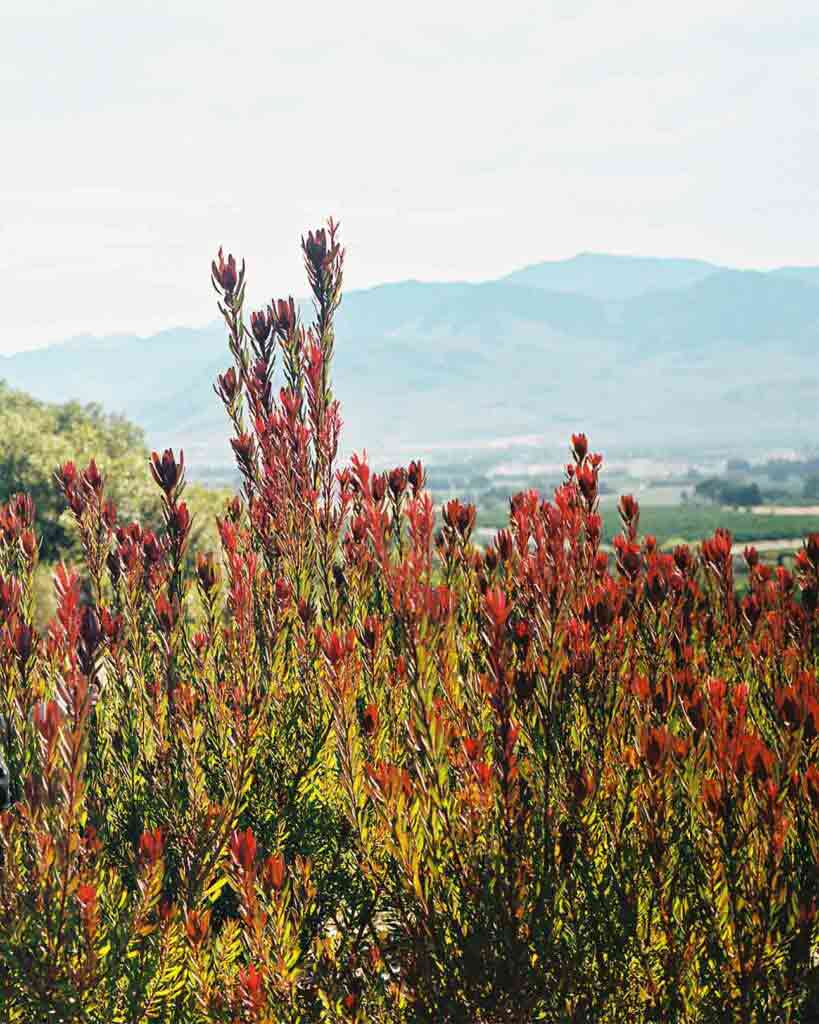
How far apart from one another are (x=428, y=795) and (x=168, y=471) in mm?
1533

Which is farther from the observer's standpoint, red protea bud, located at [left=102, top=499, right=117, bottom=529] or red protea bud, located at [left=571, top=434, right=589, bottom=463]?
red protea bud, located at [left=571, top=434, right=589, bottom=463]

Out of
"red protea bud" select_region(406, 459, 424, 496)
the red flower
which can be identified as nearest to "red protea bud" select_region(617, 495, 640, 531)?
"red protea bud" select_region(406, 459, 424, 496)

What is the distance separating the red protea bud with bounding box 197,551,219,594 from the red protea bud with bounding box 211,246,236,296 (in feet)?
3.64

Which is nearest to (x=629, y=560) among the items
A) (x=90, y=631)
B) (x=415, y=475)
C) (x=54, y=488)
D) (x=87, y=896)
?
(x=415, y=475)

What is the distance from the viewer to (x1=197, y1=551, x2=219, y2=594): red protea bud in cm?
351

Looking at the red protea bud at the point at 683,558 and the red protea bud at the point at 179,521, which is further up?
the red protea bud at the point at 179,521

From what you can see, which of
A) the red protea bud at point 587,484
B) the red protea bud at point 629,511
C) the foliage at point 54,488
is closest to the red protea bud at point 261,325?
the red protea bud at point 587,484

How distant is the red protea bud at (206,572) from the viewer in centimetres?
351

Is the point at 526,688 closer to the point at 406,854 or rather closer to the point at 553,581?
the point at 553,581

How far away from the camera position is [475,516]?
3375 mm

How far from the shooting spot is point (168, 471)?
330cm

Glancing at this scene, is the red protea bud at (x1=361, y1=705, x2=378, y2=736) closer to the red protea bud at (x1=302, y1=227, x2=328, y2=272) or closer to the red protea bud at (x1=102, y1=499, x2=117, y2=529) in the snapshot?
the red protea bud at (x1=102, y1=499, x2=117, y2=529)

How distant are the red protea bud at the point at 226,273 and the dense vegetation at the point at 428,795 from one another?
88cm

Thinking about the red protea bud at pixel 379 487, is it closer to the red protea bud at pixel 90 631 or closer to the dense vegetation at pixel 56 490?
the red protea bud at pixel 90 631
